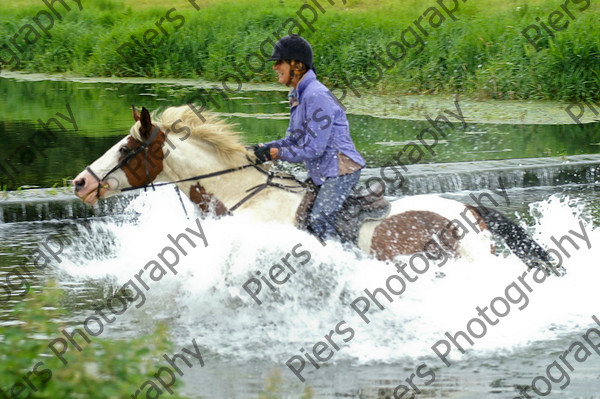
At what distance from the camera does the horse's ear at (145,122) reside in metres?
6.86

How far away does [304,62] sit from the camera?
704 centimetres

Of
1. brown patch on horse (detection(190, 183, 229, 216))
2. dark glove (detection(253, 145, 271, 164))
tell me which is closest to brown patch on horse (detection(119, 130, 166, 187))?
brown patch on horse (detection(190, 183, 229, 216))

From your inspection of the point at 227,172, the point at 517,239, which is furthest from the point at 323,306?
the point at 517,239

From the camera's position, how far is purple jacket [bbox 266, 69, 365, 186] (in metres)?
6.95

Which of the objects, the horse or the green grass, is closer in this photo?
the horse

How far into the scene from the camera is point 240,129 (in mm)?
18359

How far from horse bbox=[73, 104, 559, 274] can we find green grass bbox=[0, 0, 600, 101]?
13688 mm

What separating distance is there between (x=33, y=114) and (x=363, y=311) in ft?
51.3

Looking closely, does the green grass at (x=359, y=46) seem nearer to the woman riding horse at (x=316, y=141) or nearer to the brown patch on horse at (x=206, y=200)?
the woman riding horse at (x=316, y=141)

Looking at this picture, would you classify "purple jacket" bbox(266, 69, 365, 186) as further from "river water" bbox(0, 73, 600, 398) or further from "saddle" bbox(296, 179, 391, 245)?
"river water" bbox(0, 73, 600, 398)

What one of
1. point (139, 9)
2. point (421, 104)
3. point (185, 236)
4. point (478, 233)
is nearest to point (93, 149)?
point (421, 104)

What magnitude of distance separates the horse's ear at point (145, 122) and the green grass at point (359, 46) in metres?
14.6

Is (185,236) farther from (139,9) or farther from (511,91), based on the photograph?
(139,9)

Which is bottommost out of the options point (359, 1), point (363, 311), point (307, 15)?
point (363, 311)
